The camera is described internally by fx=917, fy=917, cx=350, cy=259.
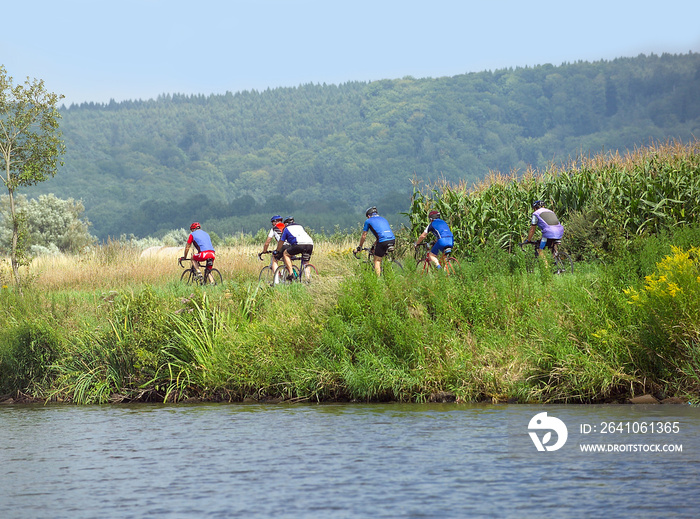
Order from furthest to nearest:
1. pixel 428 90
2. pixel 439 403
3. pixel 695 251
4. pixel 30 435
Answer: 1. pixel 428 90
2. pixel 695 251
3. pixel 439 403
4. pixel 30 435

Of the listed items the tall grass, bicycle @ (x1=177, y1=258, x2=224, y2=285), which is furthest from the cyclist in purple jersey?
bicycle @ (x1=177, y1=258, x2=224, y2=285)

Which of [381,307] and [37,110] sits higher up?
[37,110]

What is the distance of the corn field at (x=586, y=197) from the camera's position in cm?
2172

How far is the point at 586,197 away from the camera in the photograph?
23.9m

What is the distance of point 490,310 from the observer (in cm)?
1360

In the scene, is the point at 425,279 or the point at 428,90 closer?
the point at 425,279

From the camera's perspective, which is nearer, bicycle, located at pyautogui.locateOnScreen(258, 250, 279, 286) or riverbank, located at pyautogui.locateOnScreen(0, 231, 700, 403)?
riverbank, located at pyautogui.locateOnScreen(0, 231, 700, 403)

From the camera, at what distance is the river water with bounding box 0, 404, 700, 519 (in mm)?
7285

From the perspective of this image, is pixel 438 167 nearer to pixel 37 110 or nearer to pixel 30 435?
pixel 37 110

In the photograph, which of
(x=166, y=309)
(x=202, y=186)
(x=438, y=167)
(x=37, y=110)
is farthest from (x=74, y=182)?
(x=166, y=309)

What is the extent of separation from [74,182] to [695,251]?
156 meters

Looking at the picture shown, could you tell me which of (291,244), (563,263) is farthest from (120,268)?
(563,263)

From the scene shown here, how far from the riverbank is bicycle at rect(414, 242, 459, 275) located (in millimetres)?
345

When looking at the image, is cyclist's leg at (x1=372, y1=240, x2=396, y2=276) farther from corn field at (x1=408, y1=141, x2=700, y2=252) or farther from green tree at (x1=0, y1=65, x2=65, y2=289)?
green tree at (x1=0, y1=65, x2=65, y2=289)
